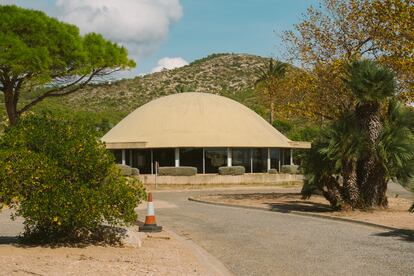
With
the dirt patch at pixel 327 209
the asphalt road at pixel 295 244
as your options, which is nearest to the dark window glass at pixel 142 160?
the dirt patch at pixel 327 209

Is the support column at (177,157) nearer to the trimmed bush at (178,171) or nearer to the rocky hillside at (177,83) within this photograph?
the trimmed bush at (178,171)

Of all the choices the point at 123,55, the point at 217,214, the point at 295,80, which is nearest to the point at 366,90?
the point at 217,214

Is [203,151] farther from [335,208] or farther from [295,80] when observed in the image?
[335,208]

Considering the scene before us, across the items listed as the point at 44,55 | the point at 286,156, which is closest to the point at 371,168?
the point at 44,55

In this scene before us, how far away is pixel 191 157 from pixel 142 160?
4176 mm

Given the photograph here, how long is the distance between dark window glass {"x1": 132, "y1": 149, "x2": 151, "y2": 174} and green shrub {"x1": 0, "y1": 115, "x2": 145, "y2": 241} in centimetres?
3329

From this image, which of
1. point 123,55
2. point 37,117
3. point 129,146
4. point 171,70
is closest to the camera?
point 37,117

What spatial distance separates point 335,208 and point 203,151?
81.4ft

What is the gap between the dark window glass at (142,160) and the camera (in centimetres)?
4459

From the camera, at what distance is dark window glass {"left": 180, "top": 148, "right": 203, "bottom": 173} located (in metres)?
43.6

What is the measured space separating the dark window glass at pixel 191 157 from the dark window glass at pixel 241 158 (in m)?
2.67

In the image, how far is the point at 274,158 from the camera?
47250 millimetres

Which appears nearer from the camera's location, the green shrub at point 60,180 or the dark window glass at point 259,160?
the green shrub at point 60,180

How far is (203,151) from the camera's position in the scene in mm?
43531
